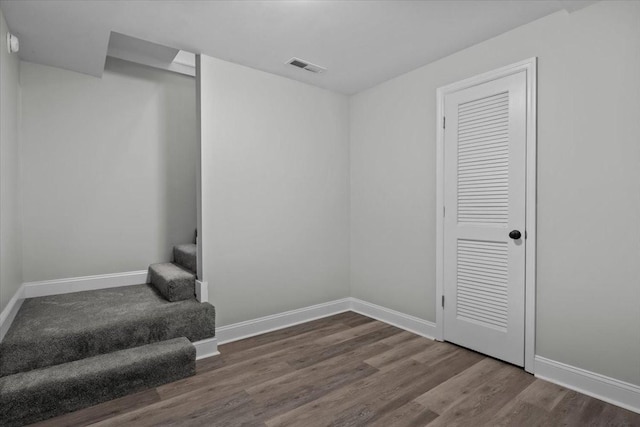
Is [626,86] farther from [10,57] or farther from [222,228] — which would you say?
[10,57]

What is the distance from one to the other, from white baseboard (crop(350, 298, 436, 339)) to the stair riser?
68.0 inches

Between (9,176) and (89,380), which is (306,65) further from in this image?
(89,380)

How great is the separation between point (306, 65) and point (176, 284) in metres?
2.33

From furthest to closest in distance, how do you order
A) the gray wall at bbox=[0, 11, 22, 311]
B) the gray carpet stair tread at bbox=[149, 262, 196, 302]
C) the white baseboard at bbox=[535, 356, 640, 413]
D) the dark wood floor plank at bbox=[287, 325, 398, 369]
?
the gray carpet stair tread at bbox=[149, 262, 196, 302] → the dark wood floor plank at bbox=[287, 325, 398, 369] → the gray wall at bbox=[0, 11, 22, 311] → the white baseboard at bbox=[535, 356, 640, 413]

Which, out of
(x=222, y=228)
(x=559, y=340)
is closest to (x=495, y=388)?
(x=559, y=340)

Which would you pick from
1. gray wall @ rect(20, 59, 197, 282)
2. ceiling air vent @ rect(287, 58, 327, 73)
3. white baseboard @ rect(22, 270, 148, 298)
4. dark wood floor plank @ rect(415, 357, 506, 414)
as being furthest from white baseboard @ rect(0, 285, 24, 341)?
ceiling air vent @ rect(287, 58, 327, 73)

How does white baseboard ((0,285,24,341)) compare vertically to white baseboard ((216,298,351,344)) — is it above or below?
above

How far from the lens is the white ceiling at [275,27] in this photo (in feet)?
7.34

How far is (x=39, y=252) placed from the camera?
314 centimetres

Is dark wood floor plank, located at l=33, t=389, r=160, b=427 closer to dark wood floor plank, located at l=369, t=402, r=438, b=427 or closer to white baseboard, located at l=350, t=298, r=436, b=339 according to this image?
dark wood floor plank, located at l=369, t=402, r=438, b=427

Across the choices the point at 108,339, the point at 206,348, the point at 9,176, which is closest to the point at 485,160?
the point at 206,348

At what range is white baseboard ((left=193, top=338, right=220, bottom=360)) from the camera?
2.73 m

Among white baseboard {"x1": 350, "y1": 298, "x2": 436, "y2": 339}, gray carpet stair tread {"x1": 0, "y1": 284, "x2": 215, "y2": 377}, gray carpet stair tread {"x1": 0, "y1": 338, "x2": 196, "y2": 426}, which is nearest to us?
gray carpet stair tread {"x1": 0, "y1": 338, "x2": 196, "y2": 426}

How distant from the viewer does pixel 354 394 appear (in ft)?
7.27
